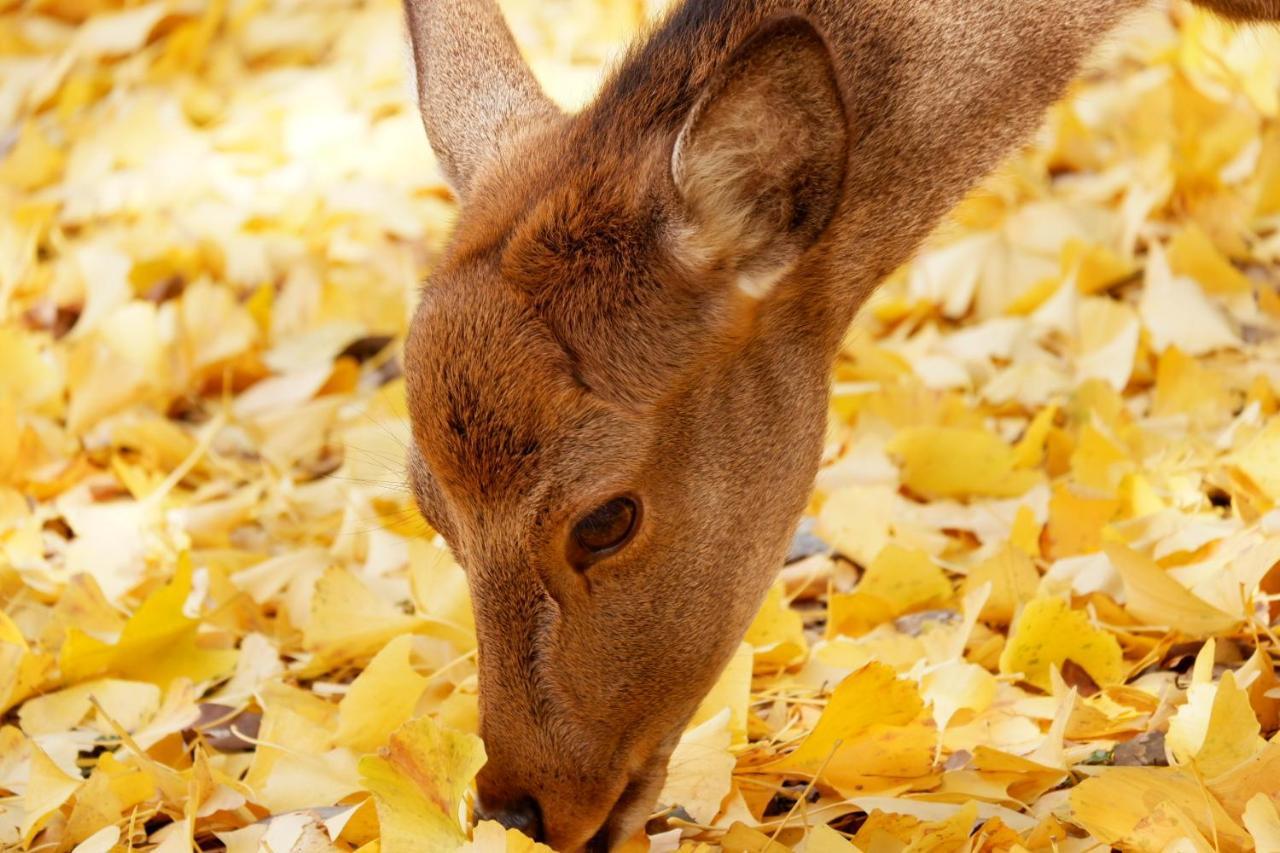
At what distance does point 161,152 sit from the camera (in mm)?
6148

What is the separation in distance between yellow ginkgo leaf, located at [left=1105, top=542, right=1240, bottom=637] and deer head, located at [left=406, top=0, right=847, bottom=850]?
0.68 m

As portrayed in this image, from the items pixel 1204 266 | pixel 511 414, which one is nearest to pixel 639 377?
pixel 511 414

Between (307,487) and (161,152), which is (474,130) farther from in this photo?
(161,152)

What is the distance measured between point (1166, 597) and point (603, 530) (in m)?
1.11

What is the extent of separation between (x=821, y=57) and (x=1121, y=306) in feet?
7.27

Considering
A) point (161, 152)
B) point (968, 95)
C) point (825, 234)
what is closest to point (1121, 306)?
point (968, 95)

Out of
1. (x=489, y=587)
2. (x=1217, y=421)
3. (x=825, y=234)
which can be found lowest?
(x=1217, y=421)

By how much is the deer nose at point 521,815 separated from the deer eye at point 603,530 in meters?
0.39

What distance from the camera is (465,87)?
9.91 feet

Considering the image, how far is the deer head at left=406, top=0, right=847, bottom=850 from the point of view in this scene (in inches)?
95.1

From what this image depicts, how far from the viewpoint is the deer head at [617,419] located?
2416 mm

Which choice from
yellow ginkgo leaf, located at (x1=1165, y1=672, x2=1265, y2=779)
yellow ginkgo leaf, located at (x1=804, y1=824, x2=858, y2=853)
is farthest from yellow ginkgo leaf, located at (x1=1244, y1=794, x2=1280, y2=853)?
yellow ginkgo leaf, located at (x1=804, y1=824, x2=858, y2=853)

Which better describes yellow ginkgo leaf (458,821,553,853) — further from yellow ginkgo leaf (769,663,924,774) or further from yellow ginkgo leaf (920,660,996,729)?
yellow ginkgo leaf (920,660,996,729)

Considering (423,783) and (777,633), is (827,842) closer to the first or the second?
(423,783)
